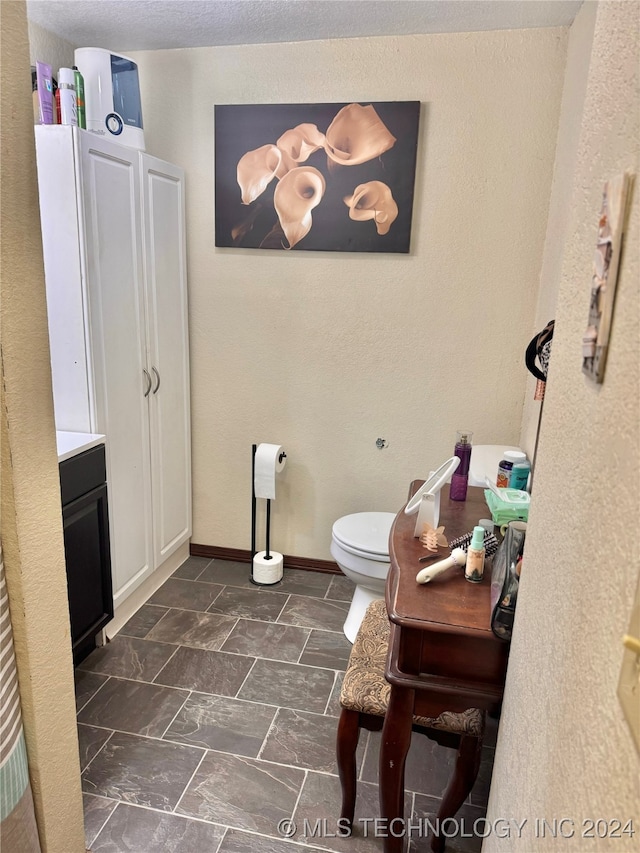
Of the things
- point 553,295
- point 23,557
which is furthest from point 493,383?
point 23,557

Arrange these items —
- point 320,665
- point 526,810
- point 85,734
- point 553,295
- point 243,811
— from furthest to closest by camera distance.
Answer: point 320,665 → point 553,295 → point 85,734 → point 243,811 → point 526,810

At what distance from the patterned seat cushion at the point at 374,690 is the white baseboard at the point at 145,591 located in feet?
4.10

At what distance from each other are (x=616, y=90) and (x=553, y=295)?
1.53m

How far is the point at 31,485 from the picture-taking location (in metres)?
1.08

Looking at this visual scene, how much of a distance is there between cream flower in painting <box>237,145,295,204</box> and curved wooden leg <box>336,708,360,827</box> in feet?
7.26

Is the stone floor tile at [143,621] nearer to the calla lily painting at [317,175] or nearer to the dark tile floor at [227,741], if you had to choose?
the dark tile floor at [227,741]

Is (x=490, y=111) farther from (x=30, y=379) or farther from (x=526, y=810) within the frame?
(x=526, y=810)

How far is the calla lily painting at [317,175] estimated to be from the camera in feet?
8.23

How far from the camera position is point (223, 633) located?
2.49 meters

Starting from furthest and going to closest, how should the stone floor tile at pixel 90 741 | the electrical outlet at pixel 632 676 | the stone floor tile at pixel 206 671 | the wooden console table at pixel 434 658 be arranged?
the stone floor tile at pixel 206 671 → the stone floor tile at pixel 90 741 → the wooden console table at pixel 434 658 → the electrical outlet at pixel 632 676

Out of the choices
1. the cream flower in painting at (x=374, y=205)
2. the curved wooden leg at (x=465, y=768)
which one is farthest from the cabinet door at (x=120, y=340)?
the curved wooden leg at (x=465, y=768)

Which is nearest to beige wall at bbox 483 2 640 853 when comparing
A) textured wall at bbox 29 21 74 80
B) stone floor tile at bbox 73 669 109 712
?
stone floor tile at bbox 73 669 109 712

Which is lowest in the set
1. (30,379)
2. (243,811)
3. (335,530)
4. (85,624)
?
(243,811)

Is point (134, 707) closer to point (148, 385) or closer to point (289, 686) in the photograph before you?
point (289, 686)
